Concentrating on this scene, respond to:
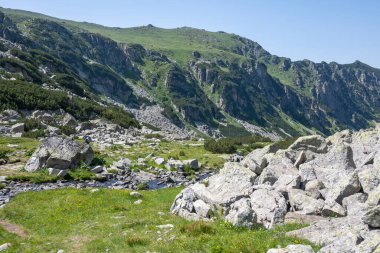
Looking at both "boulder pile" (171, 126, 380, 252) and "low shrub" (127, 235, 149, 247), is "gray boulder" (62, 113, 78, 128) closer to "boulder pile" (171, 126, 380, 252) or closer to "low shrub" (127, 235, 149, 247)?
"boulder pile" (171, 126, 380, 252)

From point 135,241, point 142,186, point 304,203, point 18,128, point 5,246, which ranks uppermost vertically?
point 304,203

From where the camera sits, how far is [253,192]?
22.0 m

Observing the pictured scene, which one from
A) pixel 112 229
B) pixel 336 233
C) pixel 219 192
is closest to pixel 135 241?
pixel 112 229

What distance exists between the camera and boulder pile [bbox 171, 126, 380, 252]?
1371 cm

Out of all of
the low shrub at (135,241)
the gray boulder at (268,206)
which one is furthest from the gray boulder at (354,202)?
the low shrub at (135,241)

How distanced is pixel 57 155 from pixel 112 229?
2468 cm

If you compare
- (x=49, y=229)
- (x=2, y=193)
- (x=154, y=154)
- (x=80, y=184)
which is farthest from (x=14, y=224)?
(x=154, y=154)

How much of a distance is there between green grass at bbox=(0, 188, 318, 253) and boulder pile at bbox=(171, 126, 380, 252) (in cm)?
146

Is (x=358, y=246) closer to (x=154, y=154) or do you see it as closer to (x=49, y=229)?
(x=49, y=229)

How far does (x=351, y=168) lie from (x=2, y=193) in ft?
93.4

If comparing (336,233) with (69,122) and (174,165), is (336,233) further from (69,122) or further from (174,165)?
(69,122)

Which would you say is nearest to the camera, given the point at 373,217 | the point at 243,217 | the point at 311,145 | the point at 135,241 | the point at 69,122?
the point at 373,217

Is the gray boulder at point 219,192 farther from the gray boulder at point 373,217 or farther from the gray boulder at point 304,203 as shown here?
the gray boulder at point 373,217

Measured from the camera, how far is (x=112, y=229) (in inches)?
776
